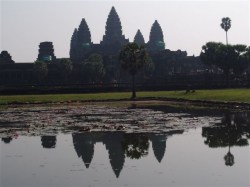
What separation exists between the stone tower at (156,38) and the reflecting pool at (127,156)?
146301mm

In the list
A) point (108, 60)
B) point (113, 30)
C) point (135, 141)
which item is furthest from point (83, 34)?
point (135, 141)

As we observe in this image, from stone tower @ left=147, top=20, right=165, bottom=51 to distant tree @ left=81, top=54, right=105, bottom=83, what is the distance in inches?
2268

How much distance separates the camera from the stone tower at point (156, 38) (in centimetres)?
17388

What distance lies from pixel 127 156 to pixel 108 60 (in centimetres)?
10844

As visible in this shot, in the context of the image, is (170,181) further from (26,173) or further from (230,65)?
(230,65)

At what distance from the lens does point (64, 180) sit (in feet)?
46.6

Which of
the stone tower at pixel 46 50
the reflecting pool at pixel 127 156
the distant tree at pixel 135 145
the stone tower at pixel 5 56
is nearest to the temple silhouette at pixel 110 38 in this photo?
the stone tower at pixel 46 50

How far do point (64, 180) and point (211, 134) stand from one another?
11.2m

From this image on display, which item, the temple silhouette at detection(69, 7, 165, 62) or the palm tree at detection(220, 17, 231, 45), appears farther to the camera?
the temple silhouette at detection(69, 7, 165, 62)

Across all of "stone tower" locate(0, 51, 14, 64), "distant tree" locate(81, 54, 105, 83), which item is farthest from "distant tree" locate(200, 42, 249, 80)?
"stone tower" locate(0, 51, 14, 64)

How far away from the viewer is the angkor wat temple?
117 meters

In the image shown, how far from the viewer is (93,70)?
112 metres

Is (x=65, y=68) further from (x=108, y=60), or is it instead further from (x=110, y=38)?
(x=110, y=38)

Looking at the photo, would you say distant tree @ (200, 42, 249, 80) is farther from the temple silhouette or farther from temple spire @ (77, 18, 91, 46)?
temple spire @ (77, 18, 91, 46)
